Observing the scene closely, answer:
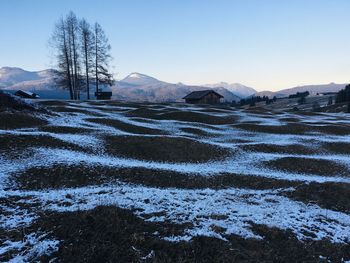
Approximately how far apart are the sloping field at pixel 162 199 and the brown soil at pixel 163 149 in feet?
0.33

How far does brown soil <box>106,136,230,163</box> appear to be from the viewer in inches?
942

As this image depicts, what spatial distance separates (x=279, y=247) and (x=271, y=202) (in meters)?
5.22

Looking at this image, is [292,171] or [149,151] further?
[149,151]

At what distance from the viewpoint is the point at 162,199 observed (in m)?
14.4

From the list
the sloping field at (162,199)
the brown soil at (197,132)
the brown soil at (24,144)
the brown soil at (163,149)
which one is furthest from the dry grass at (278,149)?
the brown soil at (24,144)

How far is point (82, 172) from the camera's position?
1778 centimetres

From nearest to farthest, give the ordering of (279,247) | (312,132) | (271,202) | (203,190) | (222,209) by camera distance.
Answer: (279,247) → (222,209) → (271,202) → (203,190) → (312,132)

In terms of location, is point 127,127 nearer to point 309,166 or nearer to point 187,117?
point 187,117

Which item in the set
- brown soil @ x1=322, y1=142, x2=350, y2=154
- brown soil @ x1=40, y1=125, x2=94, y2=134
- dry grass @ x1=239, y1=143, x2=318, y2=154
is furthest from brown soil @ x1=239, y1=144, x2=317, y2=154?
brown soil @ x1=40, y1=125, x2=94, y2=134

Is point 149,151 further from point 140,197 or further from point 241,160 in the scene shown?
point 140,197

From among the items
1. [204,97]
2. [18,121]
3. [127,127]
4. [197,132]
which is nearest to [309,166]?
[197,132]

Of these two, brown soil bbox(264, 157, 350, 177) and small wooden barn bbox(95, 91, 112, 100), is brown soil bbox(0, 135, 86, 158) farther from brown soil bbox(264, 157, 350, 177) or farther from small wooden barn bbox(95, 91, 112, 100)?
small wooden barn bbox(95, 91, 112, 100)

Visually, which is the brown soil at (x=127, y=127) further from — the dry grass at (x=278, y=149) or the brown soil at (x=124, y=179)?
the brown soil at (x=124, y=179)

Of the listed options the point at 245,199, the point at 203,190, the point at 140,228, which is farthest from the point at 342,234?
the point at 140,228
